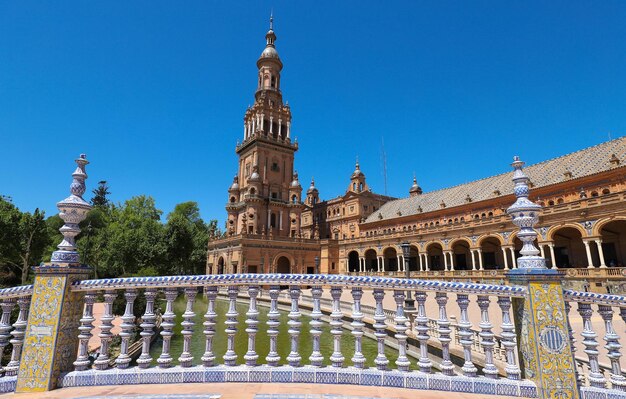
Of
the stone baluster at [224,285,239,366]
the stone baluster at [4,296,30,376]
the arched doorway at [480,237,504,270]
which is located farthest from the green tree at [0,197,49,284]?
the arched doorway at [480,237,504,270]

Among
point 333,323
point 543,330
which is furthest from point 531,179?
point 333,323

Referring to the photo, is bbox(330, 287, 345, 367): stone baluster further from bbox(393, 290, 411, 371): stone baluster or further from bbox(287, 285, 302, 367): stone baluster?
bbox(393, 290, 411, 371): stone baluster

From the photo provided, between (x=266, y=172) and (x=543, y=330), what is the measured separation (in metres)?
40.4

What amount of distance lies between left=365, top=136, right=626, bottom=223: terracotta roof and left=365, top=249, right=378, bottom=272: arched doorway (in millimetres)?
5233

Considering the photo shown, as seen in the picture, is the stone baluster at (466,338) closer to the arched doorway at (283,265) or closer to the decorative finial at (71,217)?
the decorative finial at (71,217)

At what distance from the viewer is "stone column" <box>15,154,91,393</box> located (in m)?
3.62

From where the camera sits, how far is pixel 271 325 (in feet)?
13.0

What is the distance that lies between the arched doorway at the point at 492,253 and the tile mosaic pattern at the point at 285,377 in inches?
1109

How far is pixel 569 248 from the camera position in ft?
80.8

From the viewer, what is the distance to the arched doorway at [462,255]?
31.3m

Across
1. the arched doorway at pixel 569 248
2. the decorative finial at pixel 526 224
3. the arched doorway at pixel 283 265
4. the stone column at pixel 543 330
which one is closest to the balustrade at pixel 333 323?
the stone column at pixel 543 330

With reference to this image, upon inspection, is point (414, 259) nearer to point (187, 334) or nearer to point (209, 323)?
point (209, 323)

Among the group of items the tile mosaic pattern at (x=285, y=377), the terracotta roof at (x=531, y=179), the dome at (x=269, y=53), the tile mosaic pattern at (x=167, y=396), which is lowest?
the tile mosaic pattern at (x=167, y=396)

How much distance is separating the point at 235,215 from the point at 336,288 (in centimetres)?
4002
